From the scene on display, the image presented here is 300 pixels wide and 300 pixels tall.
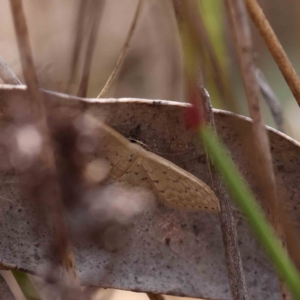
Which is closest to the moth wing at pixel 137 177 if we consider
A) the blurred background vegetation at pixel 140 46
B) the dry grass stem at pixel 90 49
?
the dry grass stem at pixel 90 49

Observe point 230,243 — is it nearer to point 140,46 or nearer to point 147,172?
point 147,172

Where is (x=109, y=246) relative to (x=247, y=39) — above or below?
below

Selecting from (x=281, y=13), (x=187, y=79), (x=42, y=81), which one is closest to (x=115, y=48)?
(x=281, y=13)

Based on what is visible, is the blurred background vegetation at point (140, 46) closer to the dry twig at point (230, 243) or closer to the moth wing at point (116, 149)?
the moth wing at point (116, 149)

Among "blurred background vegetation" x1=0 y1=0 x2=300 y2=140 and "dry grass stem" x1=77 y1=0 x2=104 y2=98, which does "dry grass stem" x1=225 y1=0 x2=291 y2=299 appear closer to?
"dry grass stem" x1=77 y1=0 x2=104 y2=98

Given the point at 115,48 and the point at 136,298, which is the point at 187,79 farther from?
the point at 115,48
